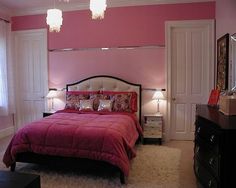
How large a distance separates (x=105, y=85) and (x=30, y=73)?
1.90 m

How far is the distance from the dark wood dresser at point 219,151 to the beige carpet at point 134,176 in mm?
646

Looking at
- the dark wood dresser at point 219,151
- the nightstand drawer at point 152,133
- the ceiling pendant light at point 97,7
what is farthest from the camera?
the nightstand drawer at point 152,133

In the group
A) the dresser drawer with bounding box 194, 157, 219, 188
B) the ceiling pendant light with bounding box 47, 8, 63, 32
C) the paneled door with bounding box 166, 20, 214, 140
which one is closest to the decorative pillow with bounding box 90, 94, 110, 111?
the paneled door with bounding box 166, 20, 214, 140

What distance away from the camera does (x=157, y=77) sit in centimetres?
481

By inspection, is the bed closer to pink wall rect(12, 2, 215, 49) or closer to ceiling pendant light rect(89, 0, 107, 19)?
ceiling pendant light rect(89, 0, 107, 19)

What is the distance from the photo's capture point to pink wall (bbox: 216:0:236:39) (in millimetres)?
3270

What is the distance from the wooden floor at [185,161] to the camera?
2976 mm

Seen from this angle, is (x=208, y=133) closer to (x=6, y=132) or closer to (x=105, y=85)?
(x=105, y=85)

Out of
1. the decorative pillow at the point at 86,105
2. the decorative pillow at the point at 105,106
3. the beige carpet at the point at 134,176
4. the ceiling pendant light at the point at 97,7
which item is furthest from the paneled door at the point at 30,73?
the ceiling pendant light at the point at 97,7

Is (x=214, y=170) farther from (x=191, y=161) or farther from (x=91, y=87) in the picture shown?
(x=91, y=87)

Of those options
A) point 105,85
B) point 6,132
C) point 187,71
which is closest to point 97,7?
point 105,85

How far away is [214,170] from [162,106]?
268cm

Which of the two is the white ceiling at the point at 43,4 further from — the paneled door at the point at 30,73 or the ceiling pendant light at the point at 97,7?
the ceiling pendant light at the point at 97,7

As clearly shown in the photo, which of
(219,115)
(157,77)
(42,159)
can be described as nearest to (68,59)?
(157,77)
